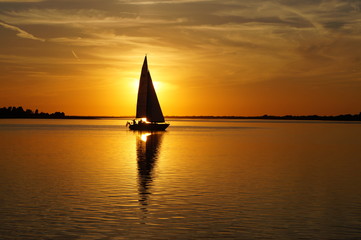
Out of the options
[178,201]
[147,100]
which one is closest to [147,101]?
[147,100]

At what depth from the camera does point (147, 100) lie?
122938 mm

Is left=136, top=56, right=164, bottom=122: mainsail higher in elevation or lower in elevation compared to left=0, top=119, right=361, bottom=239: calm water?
higher

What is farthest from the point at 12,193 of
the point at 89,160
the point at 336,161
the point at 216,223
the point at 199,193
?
the point at 336,161

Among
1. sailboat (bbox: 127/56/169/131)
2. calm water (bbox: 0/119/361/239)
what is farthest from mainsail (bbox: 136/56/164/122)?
calm water (bbox: 0/119/361/239)

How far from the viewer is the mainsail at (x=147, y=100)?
122m

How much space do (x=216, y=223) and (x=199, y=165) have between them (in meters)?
26.9

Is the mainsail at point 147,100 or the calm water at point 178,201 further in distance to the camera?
the mainsail at point 147,100

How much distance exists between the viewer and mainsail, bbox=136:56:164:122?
4806 inches

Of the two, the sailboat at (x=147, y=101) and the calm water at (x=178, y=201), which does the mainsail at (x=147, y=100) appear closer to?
the sailboat at (x=147, y=101)

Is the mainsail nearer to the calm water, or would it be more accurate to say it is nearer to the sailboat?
the sailboat

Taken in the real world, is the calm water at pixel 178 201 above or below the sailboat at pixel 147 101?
below

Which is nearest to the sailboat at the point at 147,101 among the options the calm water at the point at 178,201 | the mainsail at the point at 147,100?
the mainsail at the point at 147,100

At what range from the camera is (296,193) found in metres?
32.1

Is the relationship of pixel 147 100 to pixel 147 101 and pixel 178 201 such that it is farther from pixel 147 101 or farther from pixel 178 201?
pixel 178 201
